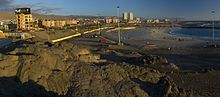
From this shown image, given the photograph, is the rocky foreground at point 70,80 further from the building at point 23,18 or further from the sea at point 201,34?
the building at point 23,18

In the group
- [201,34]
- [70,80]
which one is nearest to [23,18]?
[201,34]

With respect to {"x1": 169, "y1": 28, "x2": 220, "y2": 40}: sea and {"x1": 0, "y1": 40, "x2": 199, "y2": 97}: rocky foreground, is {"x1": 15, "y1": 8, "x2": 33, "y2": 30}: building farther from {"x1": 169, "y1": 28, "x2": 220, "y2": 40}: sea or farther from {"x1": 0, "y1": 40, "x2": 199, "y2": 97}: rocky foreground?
{"x1": 0, "y1": 40, "x2": 199, "y2": 97}: rocky foreground

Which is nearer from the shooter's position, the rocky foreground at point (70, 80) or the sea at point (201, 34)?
the rocky foreground at point (70, 80)

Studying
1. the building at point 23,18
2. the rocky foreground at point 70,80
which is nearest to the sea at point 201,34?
the building at point 23,18

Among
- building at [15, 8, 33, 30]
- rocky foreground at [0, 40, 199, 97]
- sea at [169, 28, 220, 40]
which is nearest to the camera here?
rocky foreground at [0, 40, 199, 97]

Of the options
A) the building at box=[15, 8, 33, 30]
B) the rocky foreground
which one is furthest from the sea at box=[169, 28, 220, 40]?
the rocky foreground

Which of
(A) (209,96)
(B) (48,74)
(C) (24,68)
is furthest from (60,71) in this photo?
(A) (209,96)

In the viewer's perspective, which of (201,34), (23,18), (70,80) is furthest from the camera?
(23,18)

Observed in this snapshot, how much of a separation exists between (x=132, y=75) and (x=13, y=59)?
4.98 metres

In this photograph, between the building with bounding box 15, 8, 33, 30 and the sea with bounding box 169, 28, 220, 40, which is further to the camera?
the building with bounding box 15, 8, 33, 30

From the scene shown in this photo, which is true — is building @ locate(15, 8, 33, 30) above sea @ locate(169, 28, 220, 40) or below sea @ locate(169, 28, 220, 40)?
above

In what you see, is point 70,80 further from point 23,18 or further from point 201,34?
point 23,18

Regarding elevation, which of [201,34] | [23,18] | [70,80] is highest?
[23,18]

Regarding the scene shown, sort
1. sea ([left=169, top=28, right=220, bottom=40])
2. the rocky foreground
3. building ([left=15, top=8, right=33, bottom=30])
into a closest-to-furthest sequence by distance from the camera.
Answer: the rocky foreground < sea ([left=169, top=28, right=220, bottom=40]) < building ([left=15, top=8, right=33, bottom=30])
